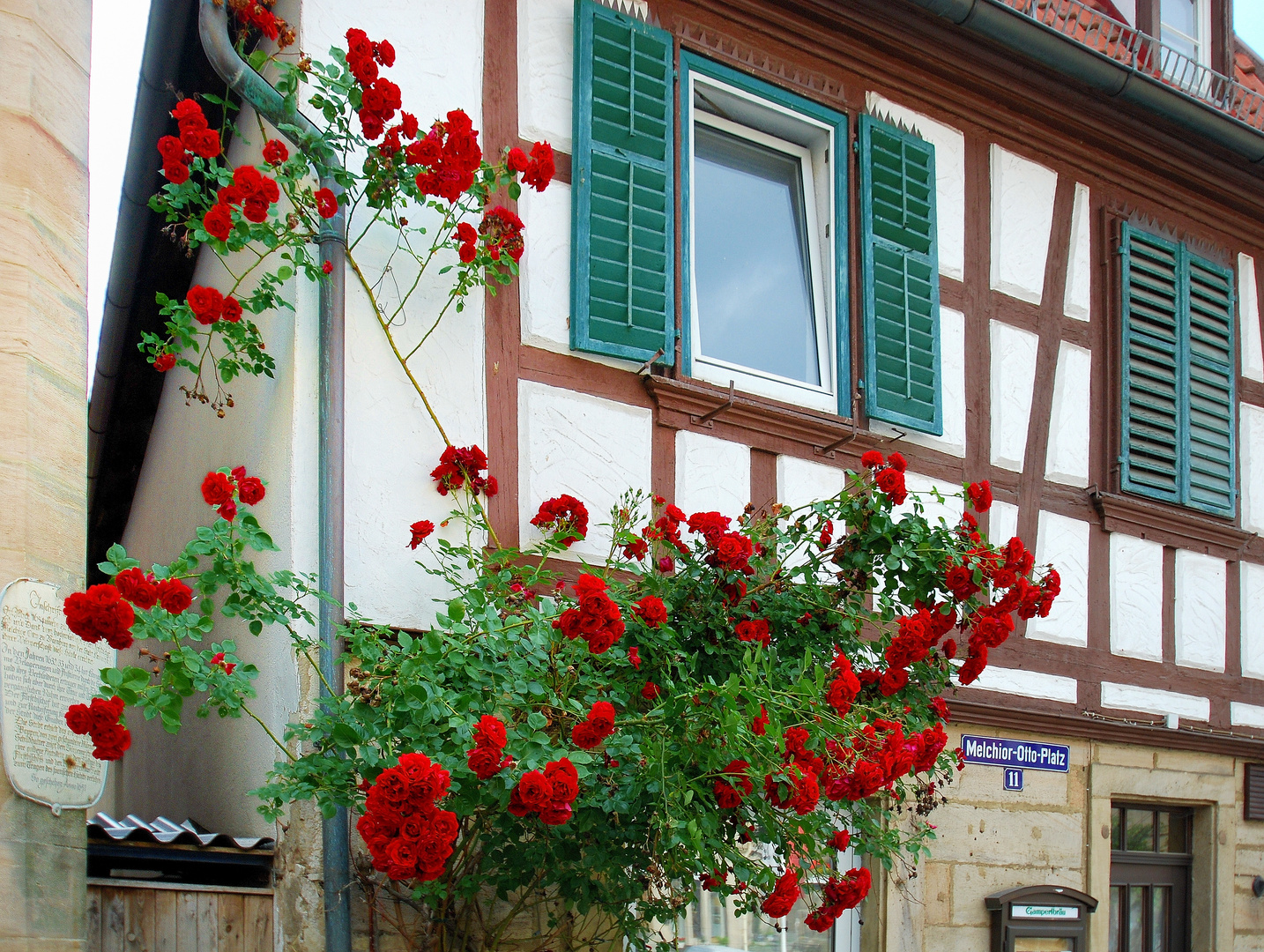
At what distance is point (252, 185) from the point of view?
3.87m

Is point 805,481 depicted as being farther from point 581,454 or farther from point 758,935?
point 758,935

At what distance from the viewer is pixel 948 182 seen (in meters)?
6.25

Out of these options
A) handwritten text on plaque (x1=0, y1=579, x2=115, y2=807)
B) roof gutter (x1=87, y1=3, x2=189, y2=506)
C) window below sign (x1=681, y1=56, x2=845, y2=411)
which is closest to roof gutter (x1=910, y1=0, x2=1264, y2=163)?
window below sign (x1=681, y1=56, x2=845, y2=411)

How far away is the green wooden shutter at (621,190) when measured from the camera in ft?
16.3

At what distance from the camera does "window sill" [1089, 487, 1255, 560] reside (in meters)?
6.41

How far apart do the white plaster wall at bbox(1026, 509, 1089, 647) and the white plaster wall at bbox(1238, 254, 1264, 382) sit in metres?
1.90

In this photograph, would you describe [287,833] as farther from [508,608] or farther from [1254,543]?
[1254,543]

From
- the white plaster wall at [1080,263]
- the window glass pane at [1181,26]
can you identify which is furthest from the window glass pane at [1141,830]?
the window glass pane at [1181,26]

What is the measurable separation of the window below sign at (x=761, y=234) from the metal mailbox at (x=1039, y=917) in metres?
2.22

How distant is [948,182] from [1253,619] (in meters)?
2.94

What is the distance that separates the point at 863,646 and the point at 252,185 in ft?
8.27

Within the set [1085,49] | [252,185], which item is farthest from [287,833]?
[1085,49]

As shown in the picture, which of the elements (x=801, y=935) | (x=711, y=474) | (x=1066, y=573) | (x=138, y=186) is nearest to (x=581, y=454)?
(x=711, y=474)

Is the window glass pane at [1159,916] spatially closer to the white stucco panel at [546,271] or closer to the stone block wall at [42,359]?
the white stucco panel at [546,271]
